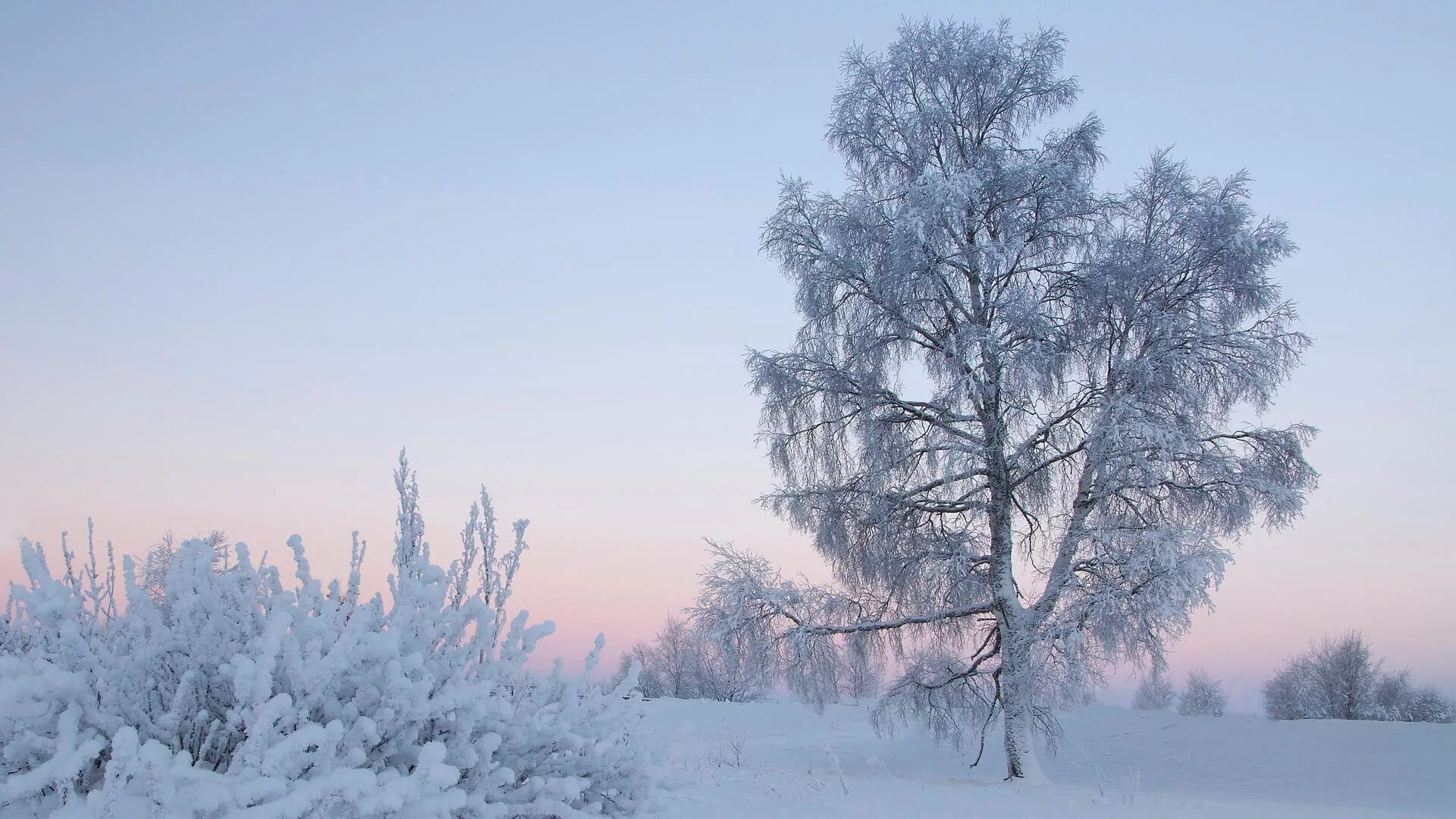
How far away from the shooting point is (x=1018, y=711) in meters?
9.17

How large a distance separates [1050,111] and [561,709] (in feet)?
32.1

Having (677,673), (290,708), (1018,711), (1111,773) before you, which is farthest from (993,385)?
(677,673)

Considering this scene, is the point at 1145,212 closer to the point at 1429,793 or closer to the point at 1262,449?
the point at 1262,449

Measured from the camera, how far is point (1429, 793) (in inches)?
389

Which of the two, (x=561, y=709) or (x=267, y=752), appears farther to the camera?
(x=561, y=709)

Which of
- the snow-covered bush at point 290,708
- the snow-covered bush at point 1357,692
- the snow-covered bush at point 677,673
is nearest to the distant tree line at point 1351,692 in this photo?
the snow-covered bush at point 1357,692

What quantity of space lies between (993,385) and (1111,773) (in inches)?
219

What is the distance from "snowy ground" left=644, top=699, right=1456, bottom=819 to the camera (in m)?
6.10

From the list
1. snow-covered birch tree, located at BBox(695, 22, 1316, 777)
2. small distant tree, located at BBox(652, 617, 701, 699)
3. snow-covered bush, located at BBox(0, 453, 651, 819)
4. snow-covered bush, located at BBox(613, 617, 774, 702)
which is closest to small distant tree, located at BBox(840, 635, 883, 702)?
snow-covered birch tree, located at BBox(695, 22, 1316, 777)

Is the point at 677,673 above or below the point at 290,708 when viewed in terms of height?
below

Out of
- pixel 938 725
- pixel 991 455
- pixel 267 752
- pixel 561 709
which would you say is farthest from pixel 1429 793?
pixel 267 752

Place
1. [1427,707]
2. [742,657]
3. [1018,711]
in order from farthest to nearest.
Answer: [1427,707] < [742,657] < [1018,711]

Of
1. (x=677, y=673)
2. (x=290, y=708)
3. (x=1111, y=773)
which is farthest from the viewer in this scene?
(x=677, y=673)

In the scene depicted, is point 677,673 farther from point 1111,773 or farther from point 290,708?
point 290,708
